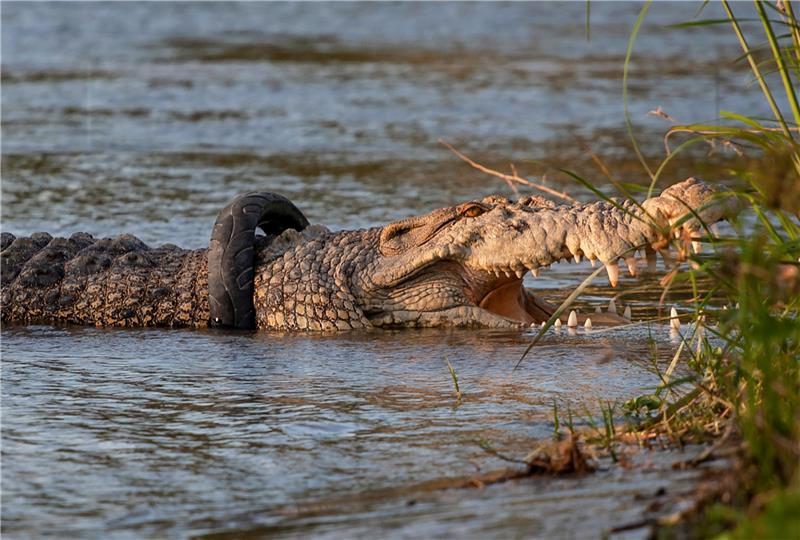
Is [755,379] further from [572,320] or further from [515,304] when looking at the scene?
[515,304]

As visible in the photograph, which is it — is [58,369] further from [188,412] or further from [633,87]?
[633,87]

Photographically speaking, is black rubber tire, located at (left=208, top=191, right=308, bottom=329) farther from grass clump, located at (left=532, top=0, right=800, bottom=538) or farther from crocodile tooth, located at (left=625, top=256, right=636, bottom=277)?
grass clump, located at (left=532, top=0, right=800, bottom=538)

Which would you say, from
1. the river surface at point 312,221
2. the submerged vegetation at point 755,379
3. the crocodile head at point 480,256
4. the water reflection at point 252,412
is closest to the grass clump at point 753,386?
the submerged vegetation at point 755,379

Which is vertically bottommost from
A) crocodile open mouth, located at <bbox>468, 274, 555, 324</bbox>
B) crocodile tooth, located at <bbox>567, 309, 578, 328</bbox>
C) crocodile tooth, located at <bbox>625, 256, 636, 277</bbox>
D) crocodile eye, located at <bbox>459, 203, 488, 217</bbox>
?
crocodile tooth, located at <bbox>567, 309, 578, 328</bbox>

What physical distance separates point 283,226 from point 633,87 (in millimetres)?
9731

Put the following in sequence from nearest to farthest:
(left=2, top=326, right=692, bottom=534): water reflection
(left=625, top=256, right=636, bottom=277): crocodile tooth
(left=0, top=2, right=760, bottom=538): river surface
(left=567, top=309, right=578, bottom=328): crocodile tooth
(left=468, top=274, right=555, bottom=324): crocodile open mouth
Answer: (left=0, top=2, right=760, bottom=538): river surface
(left=2, top=326, right=692, bottom=534): water reflection
(left=625, top=256, right=636, bottom=277): crocodile tooth
(left=567, top=309, right=578, bottom=328): crocodile tooth
(left=468, top=274, right=555, bottom=324): crocodile open mouth

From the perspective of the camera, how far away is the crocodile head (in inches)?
223

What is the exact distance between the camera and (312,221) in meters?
9.05

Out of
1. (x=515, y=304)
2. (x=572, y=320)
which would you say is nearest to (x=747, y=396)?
(x=572, y=320)

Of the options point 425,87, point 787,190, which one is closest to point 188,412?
point 787,190

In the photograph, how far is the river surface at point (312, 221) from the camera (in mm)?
3660

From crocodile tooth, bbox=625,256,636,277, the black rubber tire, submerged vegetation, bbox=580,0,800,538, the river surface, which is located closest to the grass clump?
submerged vegetation, bbox=580,0,800,538

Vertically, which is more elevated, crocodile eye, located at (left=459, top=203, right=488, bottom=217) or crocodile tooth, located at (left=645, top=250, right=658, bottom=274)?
crocodile eye, located at (left=459, top=203, right=488, bottom=217)

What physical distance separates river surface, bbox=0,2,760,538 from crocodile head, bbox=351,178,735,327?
192 mm
